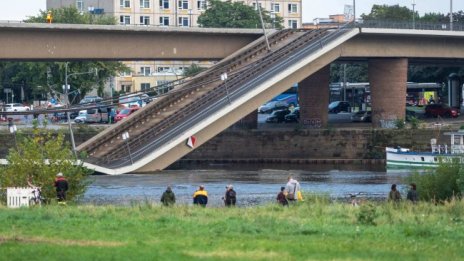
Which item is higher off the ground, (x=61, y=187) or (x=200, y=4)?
(x=200, y=4)

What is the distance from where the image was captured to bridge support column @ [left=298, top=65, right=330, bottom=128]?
95.6m

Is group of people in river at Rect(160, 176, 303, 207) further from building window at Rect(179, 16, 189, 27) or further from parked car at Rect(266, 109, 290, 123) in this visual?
building window at Rect(179, 16, 189, 27)

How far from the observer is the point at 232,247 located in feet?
86.9

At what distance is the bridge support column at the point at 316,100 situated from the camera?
314 ft

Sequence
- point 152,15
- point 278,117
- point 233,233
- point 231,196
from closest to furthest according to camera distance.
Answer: point 233,233, point 231,196, point 278,117, point 152,15

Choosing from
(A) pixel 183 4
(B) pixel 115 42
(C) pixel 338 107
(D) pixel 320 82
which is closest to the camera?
(B) pixel 115 42

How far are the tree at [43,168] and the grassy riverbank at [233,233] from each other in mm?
9267

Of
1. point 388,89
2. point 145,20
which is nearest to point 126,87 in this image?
point 145,20

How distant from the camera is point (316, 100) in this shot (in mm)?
95625

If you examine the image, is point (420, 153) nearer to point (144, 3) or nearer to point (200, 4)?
point (144, 3)

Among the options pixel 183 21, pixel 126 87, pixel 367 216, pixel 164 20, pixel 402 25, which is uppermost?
pixel 164 20

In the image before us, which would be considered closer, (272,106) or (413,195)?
(413,195)

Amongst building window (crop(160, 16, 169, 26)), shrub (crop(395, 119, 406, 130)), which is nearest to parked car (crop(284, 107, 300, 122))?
shrub (crop(395, 119, 406, 130))

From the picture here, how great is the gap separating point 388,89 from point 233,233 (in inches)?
2575
